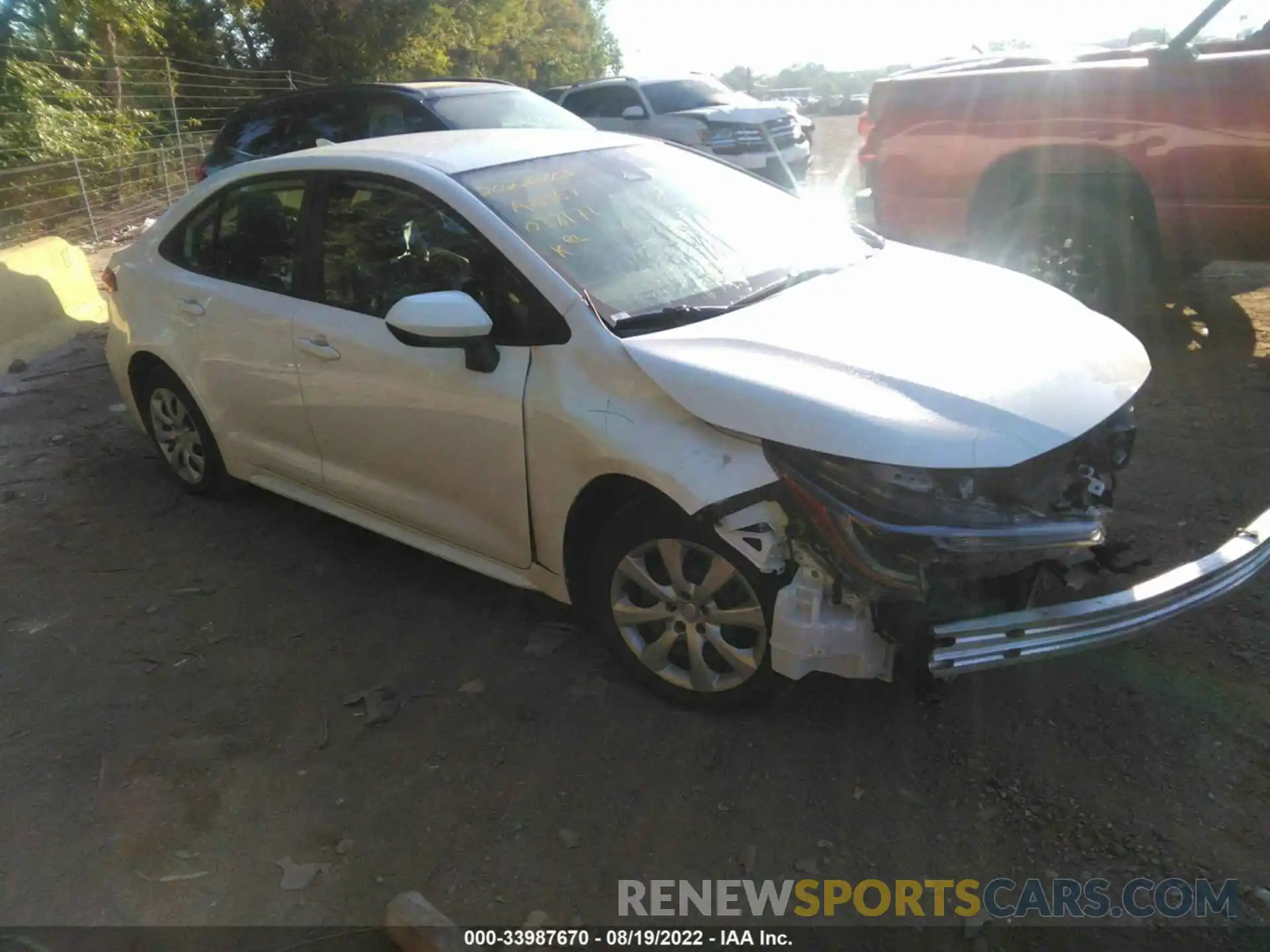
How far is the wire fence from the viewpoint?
12.3 m

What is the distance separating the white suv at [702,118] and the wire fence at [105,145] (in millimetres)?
5070

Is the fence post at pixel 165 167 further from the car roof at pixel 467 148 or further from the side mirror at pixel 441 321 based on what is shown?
the side mirror at pixel 441 321

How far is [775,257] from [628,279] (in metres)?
0.66

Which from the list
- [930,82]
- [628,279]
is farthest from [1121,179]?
[628,279]

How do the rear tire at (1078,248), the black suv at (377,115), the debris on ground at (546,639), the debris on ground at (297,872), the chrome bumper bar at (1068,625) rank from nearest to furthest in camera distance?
the chrome bumper bar at (1068,625) → the debris on ground at (297,872) → the debris on ground at (546,639) → the rear tire at (1078,248) → the black suv at (377,115)

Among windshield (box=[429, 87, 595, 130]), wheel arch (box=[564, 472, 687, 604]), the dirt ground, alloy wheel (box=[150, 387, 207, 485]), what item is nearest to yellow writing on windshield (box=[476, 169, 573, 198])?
wheel arch (box=[564, 472, 687, 604])

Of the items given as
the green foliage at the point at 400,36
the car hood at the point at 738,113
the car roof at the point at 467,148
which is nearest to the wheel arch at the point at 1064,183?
the car roof at the point at 467,148

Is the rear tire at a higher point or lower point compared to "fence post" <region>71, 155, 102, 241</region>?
higher

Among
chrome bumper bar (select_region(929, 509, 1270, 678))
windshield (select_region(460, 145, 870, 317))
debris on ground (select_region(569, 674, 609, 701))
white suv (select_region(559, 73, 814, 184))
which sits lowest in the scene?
debris on ground (select_region(569, 674, 609, 701))

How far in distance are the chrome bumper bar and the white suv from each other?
10150mm

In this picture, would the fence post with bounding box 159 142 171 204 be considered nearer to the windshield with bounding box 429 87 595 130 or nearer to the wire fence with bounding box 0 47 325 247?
the wire fence with bounding box 0 47 325 247

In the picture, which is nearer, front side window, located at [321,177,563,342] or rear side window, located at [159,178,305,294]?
front side window, located at [321,177,563,342]

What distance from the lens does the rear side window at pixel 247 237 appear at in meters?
4.33

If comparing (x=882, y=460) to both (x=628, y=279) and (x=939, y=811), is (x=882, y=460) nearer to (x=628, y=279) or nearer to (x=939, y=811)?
(x=939, y=811)
